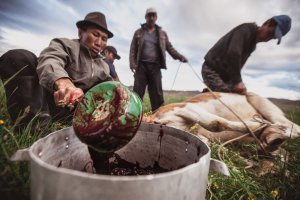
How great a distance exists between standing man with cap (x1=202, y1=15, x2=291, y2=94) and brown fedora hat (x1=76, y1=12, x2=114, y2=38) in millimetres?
2693

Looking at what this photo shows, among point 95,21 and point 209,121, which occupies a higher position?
point 95,21

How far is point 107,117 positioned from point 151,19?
16.1 feet

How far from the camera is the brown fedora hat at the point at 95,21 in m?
2.68

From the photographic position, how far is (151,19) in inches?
216

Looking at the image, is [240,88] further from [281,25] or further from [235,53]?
[281,25]

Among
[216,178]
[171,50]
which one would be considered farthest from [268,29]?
[216,178]

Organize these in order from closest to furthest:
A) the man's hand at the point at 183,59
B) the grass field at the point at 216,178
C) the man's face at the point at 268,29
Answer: the grass field at the point at 216,178 → the man's face at the point at 268,29 → the man's hand at the point at 183,59

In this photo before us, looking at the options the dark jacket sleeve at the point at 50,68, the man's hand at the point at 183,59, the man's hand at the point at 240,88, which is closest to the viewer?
the dark jacket sleeve at the point at 50,68

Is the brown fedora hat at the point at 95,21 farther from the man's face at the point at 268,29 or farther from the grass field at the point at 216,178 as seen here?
the man's face at the point at 268,29

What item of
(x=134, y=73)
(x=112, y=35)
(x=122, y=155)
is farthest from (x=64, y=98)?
(x=134, y=73)

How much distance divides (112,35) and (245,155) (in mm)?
2391

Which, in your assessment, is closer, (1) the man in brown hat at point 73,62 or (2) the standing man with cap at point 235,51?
(1) the man in brown hat at point 73,62

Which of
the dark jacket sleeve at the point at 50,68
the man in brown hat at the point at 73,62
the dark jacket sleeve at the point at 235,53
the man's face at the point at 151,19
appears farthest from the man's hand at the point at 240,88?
the dark jacket sleeve at the point at 50,68

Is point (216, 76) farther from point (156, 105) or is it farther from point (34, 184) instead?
point (34, 184)
